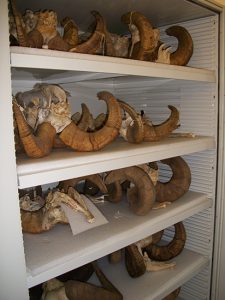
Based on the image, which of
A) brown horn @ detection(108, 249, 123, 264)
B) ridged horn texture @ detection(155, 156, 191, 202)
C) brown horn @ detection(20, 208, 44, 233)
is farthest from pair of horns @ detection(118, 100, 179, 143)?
brown horn @ detection(108, 249, 123, 264)

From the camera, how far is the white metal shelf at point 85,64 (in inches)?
25.3

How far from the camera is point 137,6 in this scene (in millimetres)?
1088

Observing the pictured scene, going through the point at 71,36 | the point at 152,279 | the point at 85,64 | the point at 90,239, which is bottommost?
the point at 152,279

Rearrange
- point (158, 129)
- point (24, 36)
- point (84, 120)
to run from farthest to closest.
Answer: point (158, 129)
point (84, 120)
point (24, 36)

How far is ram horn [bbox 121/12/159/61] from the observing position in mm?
994

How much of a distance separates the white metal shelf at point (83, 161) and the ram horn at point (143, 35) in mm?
349

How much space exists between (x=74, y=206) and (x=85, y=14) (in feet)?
2.53

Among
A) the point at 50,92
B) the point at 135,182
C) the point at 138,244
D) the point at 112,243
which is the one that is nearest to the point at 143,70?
the point at 50,92

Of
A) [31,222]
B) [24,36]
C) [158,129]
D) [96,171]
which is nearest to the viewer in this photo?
[24,36]

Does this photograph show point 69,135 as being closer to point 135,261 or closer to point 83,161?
point 83,161

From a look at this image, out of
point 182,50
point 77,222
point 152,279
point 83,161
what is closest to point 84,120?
point 83,161

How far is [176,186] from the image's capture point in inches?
50.1

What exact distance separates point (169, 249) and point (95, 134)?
0.80 meters

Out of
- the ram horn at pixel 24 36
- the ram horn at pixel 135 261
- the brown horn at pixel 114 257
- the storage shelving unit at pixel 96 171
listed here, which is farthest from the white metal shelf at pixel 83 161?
the brown horn at pixel 114 257
